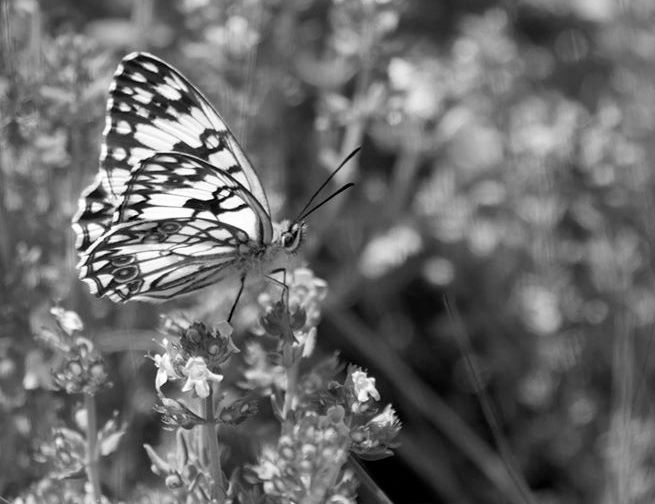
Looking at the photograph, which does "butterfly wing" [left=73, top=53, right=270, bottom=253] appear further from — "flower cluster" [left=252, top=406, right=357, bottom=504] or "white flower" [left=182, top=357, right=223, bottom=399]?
"flower cluster" [left=252, top=406, right=357, bottom=504]

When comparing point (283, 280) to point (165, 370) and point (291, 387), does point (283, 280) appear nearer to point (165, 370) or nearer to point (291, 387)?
point (291, 387)

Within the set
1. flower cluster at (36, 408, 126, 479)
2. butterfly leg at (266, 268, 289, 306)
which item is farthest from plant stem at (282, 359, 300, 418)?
flower cluster at (36, 408, 126, 479)

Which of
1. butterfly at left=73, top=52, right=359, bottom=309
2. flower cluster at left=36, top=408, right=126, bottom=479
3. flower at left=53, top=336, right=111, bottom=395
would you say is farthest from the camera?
butterfly at left=73, top=52, right=359, bottom=309

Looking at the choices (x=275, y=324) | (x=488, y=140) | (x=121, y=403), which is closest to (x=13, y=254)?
(x=121, y=403)

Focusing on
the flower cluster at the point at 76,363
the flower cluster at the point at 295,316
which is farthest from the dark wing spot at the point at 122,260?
the flower cluster at the point at 295,316

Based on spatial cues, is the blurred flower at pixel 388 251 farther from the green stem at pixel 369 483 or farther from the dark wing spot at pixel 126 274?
the green stem at pixel 369 483

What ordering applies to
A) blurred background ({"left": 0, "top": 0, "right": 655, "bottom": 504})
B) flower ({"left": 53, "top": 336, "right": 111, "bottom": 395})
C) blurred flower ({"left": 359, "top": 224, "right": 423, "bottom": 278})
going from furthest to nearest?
blurred flower ({"left": 359, "top": 224, "right": 423, "bottom": 278})
blurred background ({"left": 0, "top": 0, "right": 655, "bottom": 504})
flower ({"left": 53, "top": 336, "right": 111, "bottom": 395})

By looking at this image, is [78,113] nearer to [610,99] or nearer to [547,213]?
[547,213]
